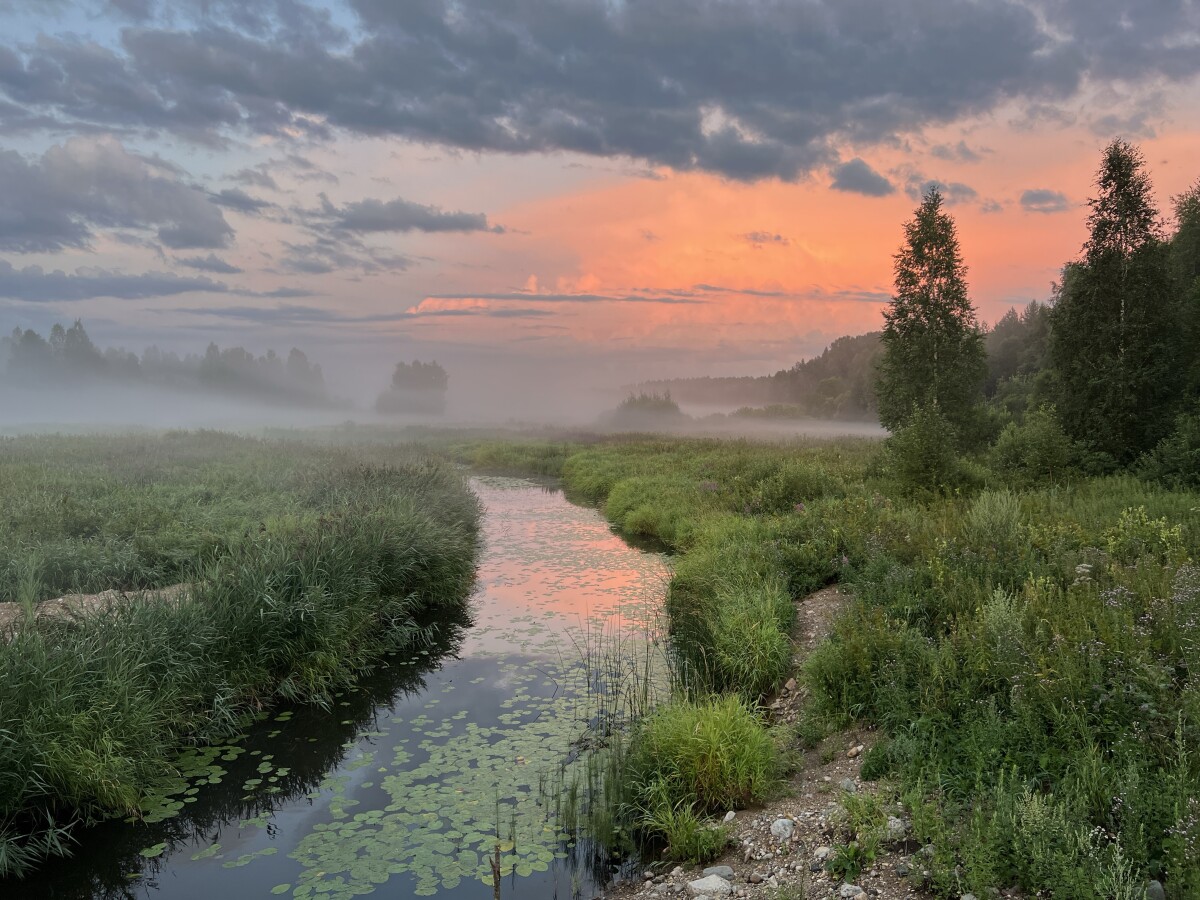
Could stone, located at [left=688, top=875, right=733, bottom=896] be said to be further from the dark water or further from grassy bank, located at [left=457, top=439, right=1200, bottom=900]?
the dark water

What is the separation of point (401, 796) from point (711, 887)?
3.74 metres

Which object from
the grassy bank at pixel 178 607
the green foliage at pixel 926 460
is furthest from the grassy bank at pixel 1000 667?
the grassy bank at pixel 178 607

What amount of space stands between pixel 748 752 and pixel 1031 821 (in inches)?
104

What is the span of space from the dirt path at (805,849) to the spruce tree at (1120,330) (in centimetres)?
1977

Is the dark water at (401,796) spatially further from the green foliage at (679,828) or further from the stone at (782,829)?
the stone at (782,829)

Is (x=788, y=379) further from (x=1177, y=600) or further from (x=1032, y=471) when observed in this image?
(x=1177, y=600)

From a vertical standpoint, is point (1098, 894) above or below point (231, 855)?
above

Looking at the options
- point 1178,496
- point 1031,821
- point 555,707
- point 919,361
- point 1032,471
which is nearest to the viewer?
point 1031,821

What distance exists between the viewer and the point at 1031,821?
479cm

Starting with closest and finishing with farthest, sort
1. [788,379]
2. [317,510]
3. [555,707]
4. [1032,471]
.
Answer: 1. [555,707]
2. [317,510]
3. [1032,471]
4. [788,379]

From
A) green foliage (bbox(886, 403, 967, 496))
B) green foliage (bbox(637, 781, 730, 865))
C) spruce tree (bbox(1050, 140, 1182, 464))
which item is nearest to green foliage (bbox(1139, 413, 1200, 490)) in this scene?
spruce tree (bbox(1050, 140, 1182, 464))

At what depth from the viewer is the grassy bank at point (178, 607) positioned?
699 centimetres

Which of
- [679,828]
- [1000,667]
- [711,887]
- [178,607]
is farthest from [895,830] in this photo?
[178,607]

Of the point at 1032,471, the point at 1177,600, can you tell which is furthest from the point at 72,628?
the point at 1032,471
